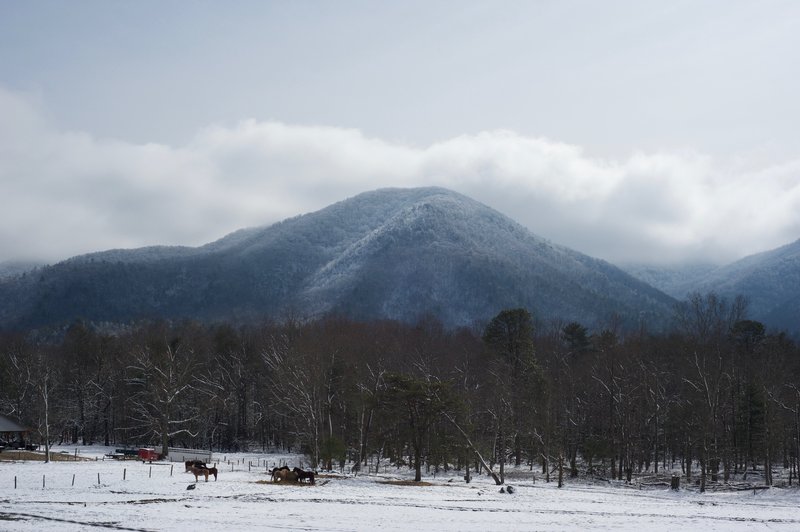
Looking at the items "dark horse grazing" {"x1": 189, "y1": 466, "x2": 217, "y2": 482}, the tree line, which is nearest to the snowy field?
"dark horse grazing" {"x1": 189, "y1": 466, "x2": 217, "y2": 482}

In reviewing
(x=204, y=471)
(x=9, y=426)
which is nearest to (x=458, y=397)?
(x=204, y=471)

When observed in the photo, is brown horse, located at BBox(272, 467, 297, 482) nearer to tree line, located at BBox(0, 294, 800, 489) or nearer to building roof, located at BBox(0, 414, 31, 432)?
tree line, located at BBox(0, 294, 800, 489)

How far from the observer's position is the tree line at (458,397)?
59.9 metres

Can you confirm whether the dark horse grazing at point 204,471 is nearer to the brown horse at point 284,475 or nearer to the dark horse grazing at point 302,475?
the brown horse at point 284,475

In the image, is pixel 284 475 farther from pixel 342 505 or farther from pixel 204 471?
pixel 342 505

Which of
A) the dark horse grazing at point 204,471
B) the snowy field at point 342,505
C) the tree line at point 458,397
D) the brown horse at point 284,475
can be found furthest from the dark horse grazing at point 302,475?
the tree line at point 458,397

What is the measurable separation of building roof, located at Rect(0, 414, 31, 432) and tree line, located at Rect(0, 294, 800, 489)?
1942 millimetres

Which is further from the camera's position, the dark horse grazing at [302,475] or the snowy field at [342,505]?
the dark horse grazing at [302,475]

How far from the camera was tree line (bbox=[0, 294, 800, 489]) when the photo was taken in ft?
196

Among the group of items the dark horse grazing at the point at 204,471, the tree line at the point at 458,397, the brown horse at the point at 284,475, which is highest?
the tree line at the point at 458,397

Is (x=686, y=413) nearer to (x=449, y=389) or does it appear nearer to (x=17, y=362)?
(x=449, y=389)

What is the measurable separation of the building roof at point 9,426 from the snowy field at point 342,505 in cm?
2332

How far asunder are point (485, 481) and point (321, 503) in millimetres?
24012

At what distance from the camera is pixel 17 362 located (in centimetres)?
8550
